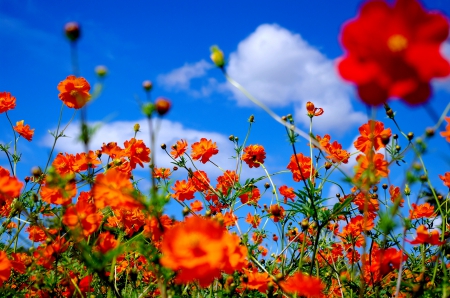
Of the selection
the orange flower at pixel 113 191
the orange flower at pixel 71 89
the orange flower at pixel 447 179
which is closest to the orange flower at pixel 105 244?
the orange flower at pixel 113 191

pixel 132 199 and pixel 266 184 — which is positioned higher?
pixel 266 184

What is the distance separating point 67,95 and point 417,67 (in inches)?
88.3

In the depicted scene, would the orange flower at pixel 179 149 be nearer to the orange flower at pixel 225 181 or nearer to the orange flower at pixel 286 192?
the orange flower at pixel 225 181

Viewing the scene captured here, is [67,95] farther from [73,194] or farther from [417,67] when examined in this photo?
[417,67]

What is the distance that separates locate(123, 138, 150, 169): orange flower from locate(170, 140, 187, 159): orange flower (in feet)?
2.38

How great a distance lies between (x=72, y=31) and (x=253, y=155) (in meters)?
1.83

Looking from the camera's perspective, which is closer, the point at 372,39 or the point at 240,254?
the point at 372,39

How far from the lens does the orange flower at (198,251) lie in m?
0.98

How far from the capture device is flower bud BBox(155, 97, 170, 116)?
1104 mm

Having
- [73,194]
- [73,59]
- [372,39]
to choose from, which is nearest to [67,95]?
[73,194]

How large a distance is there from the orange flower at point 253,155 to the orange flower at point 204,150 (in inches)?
10.8

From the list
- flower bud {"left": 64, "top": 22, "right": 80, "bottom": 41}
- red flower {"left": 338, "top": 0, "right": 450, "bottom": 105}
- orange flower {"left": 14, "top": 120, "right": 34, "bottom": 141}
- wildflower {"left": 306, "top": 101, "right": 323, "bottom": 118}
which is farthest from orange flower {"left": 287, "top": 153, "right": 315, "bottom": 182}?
orange flower {"left": 14, "top": 120, "right": 34, "bottom": 141}

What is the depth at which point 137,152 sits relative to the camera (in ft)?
7.70

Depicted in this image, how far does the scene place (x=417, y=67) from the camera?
2.56 feet
